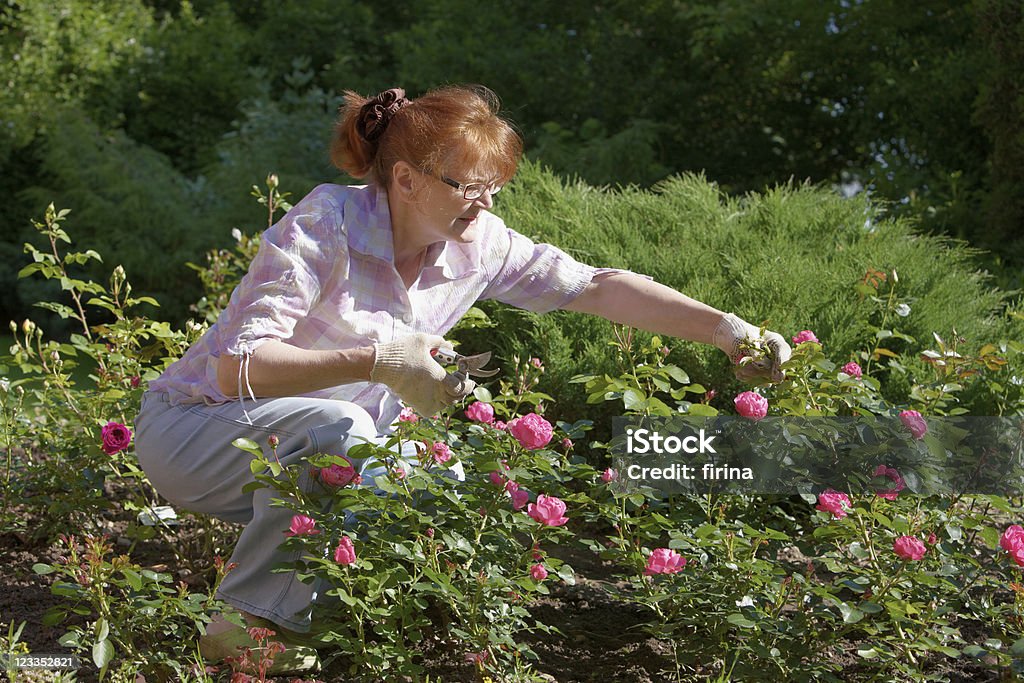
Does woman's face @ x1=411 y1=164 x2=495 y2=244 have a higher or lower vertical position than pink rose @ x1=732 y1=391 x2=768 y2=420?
higher

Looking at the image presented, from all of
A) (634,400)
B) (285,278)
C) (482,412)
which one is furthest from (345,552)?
(634,400)

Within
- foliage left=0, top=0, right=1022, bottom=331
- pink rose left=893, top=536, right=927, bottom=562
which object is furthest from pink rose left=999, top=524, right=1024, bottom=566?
foliage left=0, top=0, right=1022, bottom=331

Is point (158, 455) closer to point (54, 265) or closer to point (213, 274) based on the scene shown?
point (54, 265)

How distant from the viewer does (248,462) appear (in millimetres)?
2432

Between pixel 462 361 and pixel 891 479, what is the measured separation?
3.20 ft

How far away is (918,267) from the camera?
150 inches

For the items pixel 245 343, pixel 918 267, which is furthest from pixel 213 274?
pixel 918 267

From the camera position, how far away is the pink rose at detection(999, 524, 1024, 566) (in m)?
2.15

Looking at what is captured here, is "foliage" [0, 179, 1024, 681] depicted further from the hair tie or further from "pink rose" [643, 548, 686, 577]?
the hair tie

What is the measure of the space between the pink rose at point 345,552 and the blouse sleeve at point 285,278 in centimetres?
46

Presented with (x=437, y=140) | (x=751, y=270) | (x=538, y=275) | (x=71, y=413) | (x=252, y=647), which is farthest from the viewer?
(x=751, y=270)

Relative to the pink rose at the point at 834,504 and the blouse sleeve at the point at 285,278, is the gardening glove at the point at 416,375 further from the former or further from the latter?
the pink rose at the point at 834,504

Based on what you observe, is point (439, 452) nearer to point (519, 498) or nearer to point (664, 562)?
point (519, 498)

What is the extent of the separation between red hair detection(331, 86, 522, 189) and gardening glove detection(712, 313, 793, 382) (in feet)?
2.05
